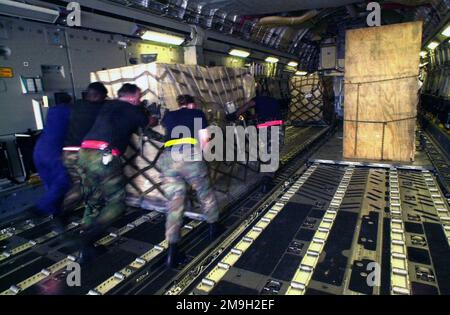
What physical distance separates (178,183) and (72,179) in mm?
1913

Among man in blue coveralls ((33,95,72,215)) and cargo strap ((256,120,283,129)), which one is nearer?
man in blue coveralls ((33,95,72,215))

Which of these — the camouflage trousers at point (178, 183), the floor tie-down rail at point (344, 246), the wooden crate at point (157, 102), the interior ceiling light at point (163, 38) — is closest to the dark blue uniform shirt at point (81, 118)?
the wooden crate at point (157, 102)

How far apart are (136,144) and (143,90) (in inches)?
31.8

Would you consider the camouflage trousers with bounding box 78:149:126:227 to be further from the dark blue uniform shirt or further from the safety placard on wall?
the safety placard on wall

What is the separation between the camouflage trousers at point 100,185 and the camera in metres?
3.28

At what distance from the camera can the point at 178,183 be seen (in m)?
3.24

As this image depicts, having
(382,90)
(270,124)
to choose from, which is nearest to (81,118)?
(270,124)

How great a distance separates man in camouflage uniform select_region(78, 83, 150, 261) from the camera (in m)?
3.26

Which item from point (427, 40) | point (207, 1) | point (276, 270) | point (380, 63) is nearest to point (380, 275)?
point (276, 270)

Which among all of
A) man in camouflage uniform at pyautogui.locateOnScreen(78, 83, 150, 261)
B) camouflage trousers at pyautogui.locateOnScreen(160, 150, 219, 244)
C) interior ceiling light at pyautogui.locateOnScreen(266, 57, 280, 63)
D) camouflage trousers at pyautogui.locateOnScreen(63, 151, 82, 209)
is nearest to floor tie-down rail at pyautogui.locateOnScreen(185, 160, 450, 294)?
camouflage trousers at pyautogui.locateOnScreen(160, 150, 219, 244)

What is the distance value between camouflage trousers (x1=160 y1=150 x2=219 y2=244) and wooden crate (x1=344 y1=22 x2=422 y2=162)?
4.39 metres

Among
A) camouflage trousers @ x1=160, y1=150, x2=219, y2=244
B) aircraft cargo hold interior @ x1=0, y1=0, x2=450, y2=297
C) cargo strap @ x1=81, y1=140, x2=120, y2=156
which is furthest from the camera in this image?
cargo strap @ x1=81, y1=140, x2=120, y2=156

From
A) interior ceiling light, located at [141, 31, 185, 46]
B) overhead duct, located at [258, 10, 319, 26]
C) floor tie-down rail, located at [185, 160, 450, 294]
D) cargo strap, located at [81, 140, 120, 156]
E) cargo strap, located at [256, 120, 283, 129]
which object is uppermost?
overhead duct, located at [258, 10, 319, 26]

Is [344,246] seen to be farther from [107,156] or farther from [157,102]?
[157,102]
